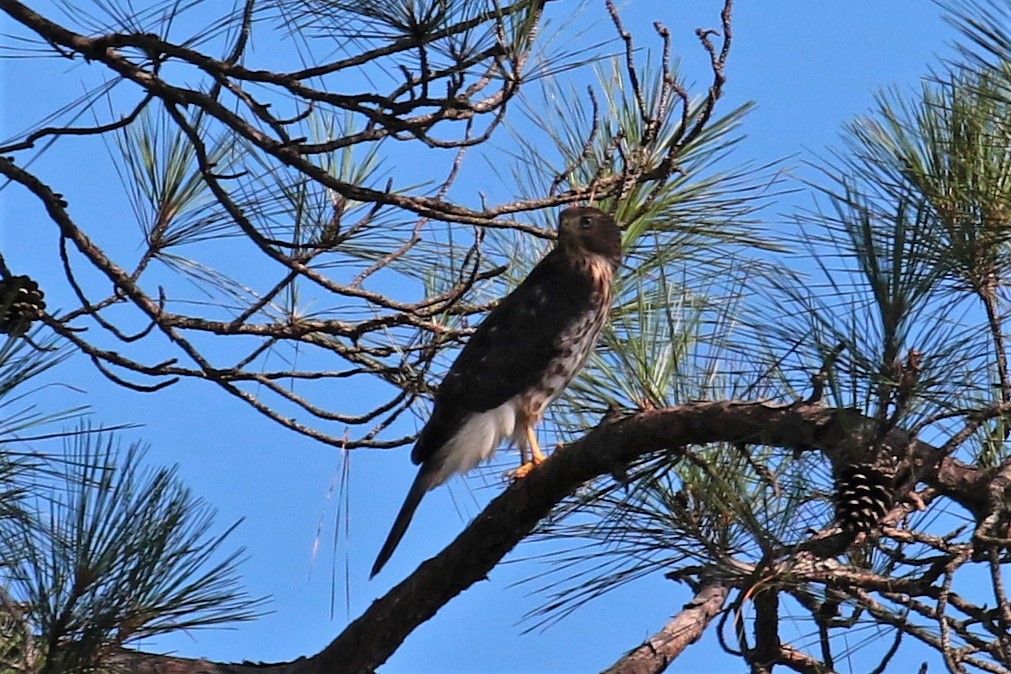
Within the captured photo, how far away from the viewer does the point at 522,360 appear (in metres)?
4.20

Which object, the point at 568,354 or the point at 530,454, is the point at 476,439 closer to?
the point at 530,454

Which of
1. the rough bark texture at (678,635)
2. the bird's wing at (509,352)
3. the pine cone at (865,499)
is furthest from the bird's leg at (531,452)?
the pine cone at (865,499)

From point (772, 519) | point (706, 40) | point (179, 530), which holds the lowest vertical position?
point (772, 519)

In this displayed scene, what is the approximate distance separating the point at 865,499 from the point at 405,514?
2.06 metres

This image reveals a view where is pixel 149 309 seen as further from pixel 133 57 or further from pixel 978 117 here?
pixel 978 117

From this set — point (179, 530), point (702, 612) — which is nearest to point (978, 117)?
point (702, 612)

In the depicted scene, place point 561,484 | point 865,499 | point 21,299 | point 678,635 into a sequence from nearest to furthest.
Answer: point 865,499
point 561,484
point 678,635
point 21,299

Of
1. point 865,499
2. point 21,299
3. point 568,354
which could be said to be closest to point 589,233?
point 568,354

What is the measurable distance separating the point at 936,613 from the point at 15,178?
2.16m

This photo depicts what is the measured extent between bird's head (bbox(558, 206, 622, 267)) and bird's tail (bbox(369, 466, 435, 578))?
739mm

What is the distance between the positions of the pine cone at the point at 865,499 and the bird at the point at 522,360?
1.79 metres

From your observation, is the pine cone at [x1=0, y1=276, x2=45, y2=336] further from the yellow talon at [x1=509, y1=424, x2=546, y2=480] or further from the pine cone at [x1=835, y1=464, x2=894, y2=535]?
the pine cone at [x1=835, y1=464, x2=894, y2=535]

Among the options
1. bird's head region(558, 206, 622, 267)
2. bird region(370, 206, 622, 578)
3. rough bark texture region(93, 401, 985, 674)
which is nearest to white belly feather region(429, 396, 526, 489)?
bird region(370, 206, 622, 578)

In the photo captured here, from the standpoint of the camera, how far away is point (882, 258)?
87.1 inches
